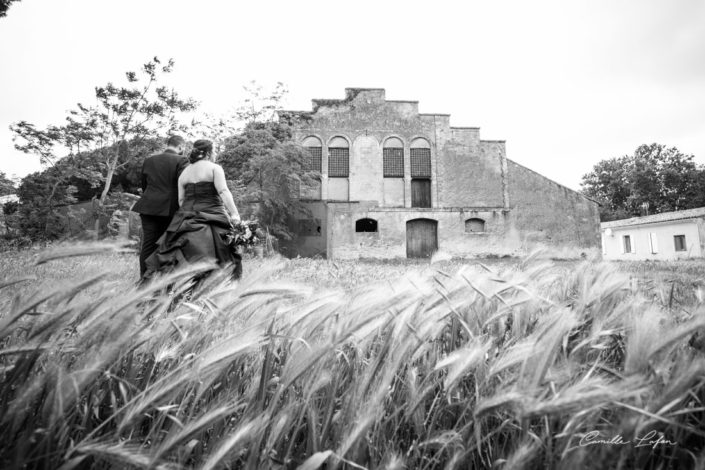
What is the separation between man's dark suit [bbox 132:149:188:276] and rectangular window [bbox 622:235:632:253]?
124 ft

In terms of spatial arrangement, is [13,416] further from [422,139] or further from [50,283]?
[422,139]

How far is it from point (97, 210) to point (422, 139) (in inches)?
678

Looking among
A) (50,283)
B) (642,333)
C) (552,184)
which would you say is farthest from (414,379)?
(552,184)

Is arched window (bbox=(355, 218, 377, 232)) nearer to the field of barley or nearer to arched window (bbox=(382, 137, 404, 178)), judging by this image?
arched window (bbox=(382, 137, 404, 178))

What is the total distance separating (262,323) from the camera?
103cm

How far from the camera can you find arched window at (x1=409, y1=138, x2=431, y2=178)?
23.4 meters

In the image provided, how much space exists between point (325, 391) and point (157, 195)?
4.30 m

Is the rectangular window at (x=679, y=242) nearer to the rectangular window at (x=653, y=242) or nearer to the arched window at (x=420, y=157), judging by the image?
the rectangular window at (x=653, y=242)

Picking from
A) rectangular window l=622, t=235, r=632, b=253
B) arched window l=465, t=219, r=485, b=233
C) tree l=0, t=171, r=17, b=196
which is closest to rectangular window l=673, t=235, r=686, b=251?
rectangular window l=622, t=235, r=632, b=253

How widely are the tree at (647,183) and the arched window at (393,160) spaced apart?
129ft

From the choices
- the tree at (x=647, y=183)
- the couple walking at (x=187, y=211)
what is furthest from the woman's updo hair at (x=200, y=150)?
the tree at (x=647, y=183)

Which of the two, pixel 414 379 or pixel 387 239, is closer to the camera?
pixel 414 379

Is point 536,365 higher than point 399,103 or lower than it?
lower

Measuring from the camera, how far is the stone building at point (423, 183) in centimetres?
2191
